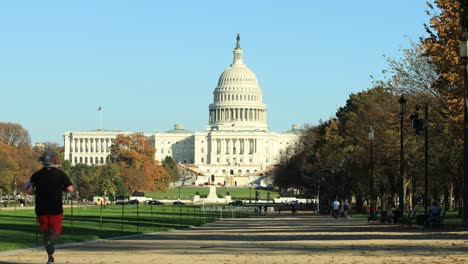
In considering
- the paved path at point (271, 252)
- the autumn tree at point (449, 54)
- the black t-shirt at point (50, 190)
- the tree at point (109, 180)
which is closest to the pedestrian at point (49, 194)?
the black t-shirt at point (50, 190)

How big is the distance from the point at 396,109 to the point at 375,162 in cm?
1458

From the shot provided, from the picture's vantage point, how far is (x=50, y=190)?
20.6 meters

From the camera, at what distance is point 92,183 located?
167875 millimetres

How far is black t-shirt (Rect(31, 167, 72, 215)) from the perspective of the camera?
20.6m

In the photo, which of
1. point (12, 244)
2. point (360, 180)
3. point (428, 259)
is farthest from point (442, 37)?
point (360, 180)

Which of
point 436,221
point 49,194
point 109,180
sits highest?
point 109,180

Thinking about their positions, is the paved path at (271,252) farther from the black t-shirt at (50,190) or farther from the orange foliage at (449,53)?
the orange foliage at (449,53)

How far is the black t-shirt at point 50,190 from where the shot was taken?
2056 centimetres

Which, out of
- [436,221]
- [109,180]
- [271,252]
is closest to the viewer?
[271,252]

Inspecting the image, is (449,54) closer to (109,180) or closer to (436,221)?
(436,221)

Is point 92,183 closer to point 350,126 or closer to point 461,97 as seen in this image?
point 350,126

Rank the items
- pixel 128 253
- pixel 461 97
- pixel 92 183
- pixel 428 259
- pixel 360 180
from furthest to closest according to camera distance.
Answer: pixel 92 183 → pixel 360 180 → pixel 461 97 → pixel 128 253 → pixel 428 259

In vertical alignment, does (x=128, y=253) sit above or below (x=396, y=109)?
below

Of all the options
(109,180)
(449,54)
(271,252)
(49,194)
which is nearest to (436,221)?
(449,54)
